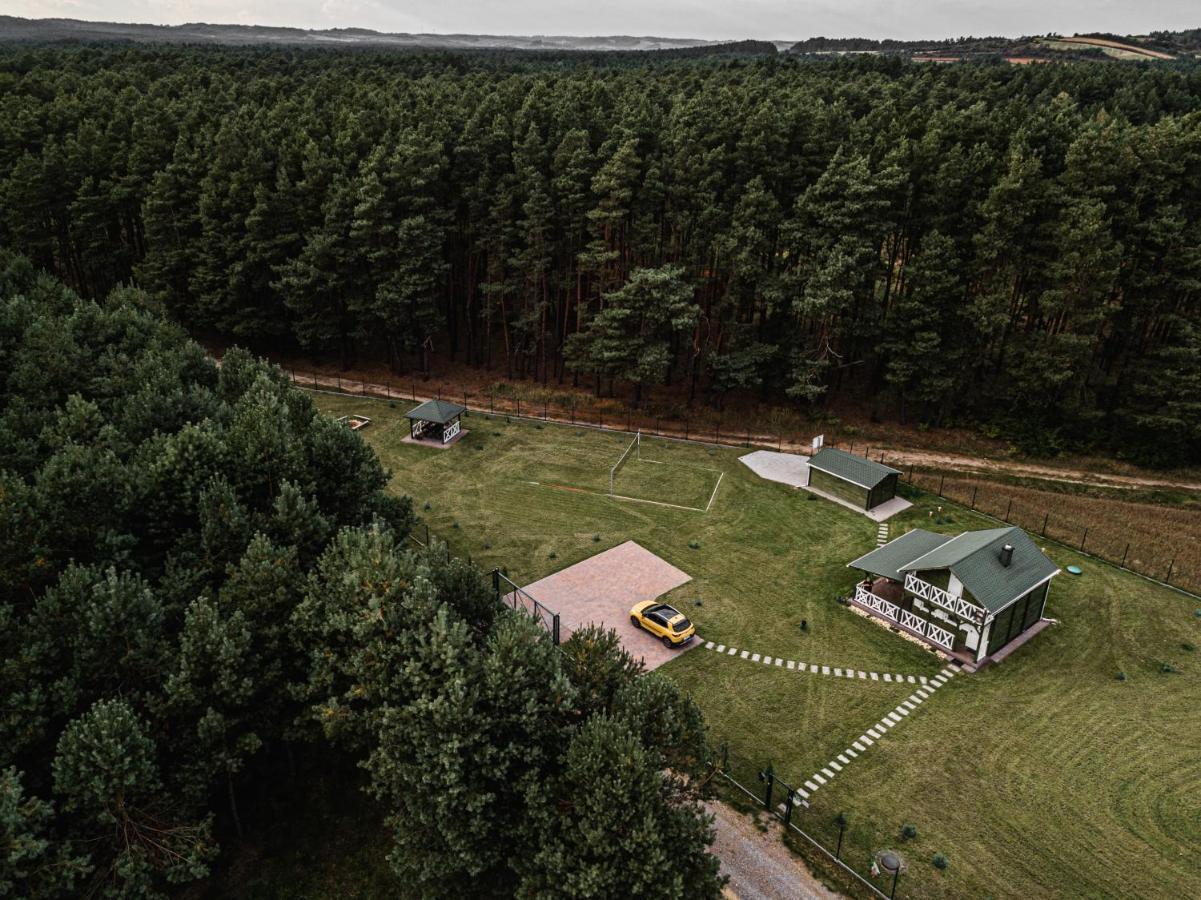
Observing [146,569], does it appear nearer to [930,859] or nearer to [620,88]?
[930,859]

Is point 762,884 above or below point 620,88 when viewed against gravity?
below

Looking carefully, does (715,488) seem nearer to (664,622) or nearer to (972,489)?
(664,622)

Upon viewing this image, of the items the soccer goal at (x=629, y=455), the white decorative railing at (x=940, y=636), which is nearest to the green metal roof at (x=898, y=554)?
the white decorative railing at (x=940, y=636)

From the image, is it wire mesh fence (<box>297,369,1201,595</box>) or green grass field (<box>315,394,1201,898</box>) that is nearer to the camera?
green grass field (<box>315,394,1201,898</box>)

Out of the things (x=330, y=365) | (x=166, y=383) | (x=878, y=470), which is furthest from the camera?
(x=330, y=365)

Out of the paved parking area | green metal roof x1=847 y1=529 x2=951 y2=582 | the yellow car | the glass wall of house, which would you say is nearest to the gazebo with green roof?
the paved parking area

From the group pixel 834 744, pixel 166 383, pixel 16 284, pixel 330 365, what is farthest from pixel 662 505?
pixel 16 284

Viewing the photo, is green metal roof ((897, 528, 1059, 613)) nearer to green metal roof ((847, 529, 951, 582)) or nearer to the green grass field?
green metal roof ((847, 529, 951, 582))

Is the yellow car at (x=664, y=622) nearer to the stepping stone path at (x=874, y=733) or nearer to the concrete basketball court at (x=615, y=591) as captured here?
the concrete basketball court at (x=615, y=591)
